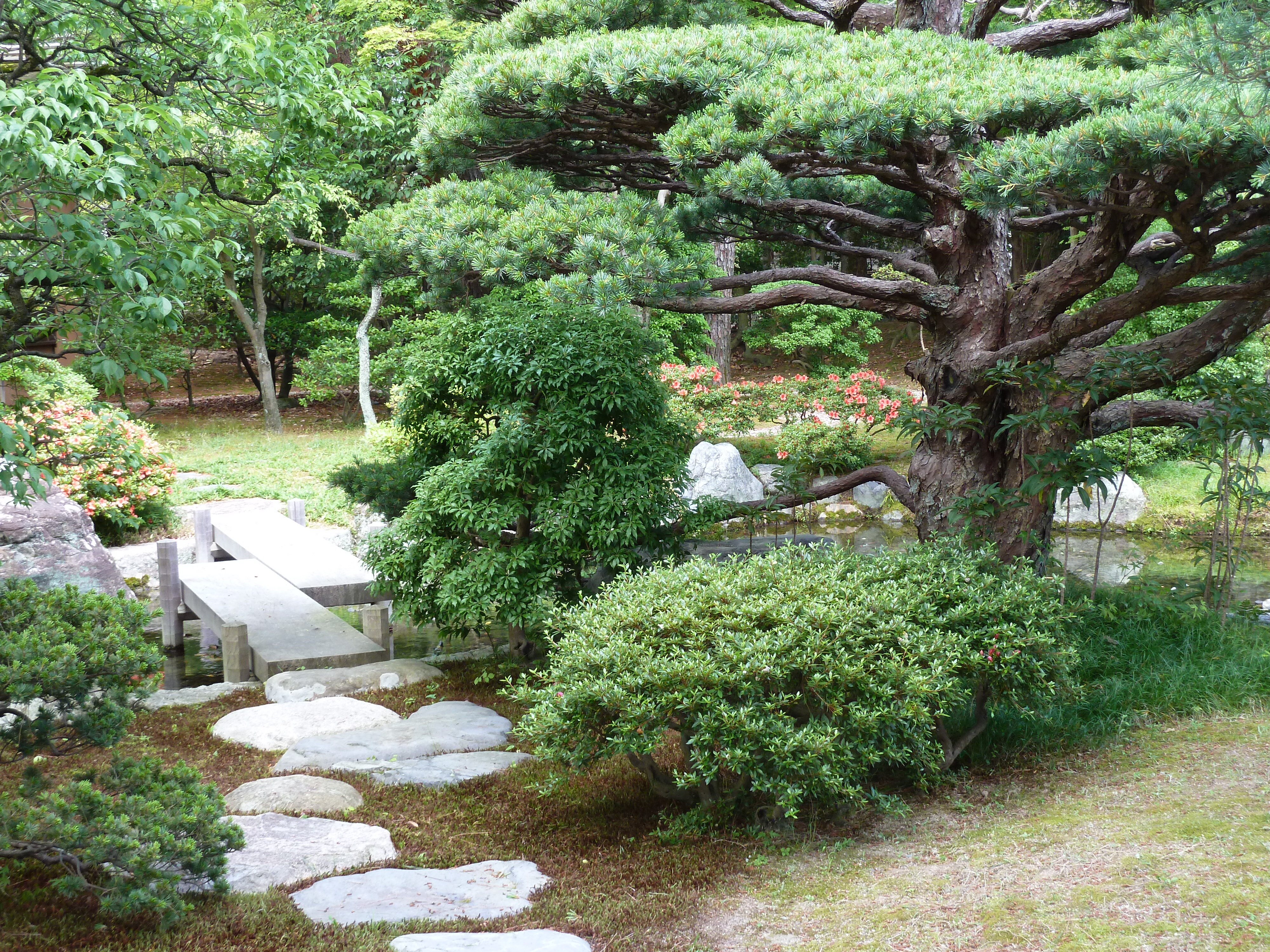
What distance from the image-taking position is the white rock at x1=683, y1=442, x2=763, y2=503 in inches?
449

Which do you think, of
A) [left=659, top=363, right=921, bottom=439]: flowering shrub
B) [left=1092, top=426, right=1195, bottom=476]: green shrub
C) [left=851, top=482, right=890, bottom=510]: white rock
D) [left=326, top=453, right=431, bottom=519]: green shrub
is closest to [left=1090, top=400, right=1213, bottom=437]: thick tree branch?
[left=326, top=453, right=431, bottom=519]: green shrub

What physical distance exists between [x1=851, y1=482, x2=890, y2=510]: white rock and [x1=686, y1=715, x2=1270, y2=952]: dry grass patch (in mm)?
7623

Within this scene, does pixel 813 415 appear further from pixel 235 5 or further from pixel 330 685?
pixel 235 5

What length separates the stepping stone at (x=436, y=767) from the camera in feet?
14.8

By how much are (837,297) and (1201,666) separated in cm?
278

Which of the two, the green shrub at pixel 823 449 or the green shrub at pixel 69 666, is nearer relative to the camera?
the green shrub at pixel 69 666

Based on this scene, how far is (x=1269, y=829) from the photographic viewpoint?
10.6ft

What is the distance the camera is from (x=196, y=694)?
6.27 metres

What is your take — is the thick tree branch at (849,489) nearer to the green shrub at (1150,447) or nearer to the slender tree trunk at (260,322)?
the green shrub at (1150,447)

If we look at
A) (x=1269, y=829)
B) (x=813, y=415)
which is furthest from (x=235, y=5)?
(x=813, y=415)

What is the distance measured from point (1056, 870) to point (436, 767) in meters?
2.68

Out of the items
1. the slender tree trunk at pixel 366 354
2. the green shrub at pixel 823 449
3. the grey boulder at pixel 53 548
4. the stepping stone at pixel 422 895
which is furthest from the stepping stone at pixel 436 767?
the slender tree trunk at pixel 366 354

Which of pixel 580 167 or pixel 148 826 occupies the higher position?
pixel 580 167

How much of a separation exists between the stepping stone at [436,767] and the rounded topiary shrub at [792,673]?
68 cm
